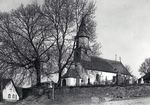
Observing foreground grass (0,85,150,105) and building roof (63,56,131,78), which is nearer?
foreground grass (0,85,150,105)

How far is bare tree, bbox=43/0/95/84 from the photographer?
32969 millimetres

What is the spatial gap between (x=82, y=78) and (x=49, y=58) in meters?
19.9

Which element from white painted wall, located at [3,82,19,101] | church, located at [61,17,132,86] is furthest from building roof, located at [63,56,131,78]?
white painted wall, located at [3,82,19,101]

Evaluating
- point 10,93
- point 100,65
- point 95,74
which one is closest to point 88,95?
point 95,74

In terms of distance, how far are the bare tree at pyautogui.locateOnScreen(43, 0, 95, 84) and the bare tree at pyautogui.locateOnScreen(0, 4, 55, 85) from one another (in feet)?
3.35

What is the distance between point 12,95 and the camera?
2741 inches

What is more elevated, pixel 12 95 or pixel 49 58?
pixel 49 58

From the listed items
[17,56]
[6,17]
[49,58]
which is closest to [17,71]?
[17,56]

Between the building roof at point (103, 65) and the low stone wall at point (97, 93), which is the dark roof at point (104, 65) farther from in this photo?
the low stone wall at point (97, 93)

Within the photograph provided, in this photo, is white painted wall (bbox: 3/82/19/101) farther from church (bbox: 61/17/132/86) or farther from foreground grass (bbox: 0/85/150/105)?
foreground grass (bbox: 0/85/150/105)

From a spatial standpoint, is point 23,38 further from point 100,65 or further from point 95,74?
point 100,65

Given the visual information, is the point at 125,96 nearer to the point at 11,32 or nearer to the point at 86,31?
the point at 86,31

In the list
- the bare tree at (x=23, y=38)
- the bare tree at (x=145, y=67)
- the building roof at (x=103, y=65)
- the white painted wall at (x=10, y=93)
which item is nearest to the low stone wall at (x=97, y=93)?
the bare tree at (x=23, y=38)

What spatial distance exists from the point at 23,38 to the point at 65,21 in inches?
236
